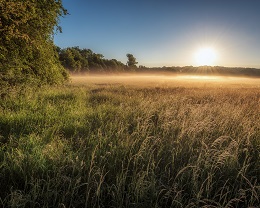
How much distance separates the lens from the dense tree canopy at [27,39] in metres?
6.75

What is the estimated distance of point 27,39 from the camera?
23.5 ft

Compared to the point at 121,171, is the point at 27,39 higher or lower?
higher

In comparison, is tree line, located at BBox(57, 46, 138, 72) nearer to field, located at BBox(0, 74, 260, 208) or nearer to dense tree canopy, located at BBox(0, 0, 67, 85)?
dense tree canopy, located at BBox(0, 0, 67, 85)

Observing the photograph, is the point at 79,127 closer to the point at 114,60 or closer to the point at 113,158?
the point at 113,158

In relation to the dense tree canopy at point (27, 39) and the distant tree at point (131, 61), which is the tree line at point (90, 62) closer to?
the distant tree at point (131, 61)

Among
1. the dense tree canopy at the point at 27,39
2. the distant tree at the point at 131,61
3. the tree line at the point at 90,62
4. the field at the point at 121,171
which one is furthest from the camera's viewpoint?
the distant tree at the point at 131,61

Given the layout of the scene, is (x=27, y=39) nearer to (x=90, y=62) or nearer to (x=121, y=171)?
(x=121, y=171)

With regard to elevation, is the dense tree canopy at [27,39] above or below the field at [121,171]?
above

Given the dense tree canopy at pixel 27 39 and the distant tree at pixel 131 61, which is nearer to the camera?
the dense tree canopy at pixel 27 39

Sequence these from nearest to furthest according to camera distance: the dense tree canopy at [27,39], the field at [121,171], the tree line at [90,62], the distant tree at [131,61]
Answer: the field at [121,171] → the dense tree canopy at [27,39] → the tree line at [90,62] → the distant tree at [131,61]

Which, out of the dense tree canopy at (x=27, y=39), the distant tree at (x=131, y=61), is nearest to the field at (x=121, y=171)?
the dense tree canopy at (x=27, y=39)

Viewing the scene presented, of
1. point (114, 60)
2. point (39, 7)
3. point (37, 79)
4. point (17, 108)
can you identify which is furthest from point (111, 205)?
A: point (114, 60)

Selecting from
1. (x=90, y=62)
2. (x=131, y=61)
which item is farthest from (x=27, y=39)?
(x=131, y=61)

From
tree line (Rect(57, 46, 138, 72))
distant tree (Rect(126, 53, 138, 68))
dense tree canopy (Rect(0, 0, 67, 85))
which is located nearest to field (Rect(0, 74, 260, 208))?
dense tree canopy (Rect(0, 0, 67, 85))
